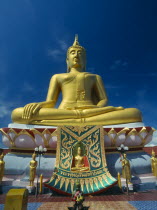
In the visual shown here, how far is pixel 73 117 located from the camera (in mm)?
7605

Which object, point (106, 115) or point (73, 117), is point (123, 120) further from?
point (73, 117)

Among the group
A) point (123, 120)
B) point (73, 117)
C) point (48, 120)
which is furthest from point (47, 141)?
point (123, 120)

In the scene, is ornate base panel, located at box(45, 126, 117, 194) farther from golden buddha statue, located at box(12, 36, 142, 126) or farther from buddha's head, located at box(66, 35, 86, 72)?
buddha's head, located at box(66, 35, 86, 72)

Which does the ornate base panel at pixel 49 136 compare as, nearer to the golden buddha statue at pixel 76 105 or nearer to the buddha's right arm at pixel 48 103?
the golden buddha statue at pixel 76 105

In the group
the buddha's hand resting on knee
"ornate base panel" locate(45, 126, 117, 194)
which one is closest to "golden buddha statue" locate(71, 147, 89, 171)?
"ornate base panel" locate(45, 126, 117, 194)

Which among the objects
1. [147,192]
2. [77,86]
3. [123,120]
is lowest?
[147,192]

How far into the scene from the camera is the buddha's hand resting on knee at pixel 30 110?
7418mm

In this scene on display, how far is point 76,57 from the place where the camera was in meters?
10.1

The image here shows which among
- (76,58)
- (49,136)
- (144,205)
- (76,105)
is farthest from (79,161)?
(76,58)

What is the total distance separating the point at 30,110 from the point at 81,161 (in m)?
2.95

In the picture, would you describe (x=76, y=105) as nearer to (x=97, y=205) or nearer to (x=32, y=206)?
(x=97, y=205)

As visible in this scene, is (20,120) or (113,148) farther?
(20,120)

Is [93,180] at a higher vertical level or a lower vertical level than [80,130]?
lower

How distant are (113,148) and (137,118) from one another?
5.83 ft
